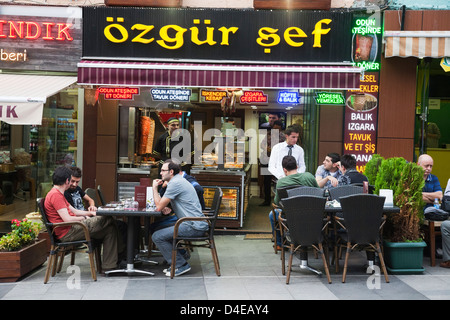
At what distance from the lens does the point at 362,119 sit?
10.8 m

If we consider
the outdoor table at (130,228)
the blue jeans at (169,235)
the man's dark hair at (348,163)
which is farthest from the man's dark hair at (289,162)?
the outdoor table at (130,228)

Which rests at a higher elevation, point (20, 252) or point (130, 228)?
point (130, 228)

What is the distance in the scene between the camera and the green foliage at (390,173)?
8.02m

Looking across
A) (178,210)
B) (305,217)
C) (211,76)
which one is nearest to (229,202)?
(211,76)

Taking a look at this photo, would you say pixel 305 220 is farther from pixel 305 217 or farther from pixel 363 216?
pixel 363 216

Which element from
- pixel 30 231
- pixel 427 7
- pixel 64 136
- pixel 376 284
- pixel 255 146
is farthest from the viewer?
pixel 255 146

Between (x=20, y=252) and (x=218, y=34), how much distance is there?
17.2 ft

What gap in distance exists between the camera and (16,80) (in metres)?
10.3

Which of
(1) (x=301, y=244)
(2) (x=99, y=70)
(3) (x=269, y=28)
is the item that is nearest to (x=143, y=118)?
(2) (x=99, y=70)

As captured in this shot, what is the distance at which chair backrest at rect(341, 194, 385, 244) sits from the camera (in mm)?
7367

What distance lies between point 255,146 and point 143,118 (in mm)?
5609

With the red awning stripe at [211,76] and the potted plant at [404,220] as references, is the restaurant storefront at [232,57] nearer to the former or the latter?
the red awning stripe at [211,76]

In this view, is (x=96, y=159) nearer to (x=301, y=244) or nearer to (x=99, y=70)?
(x=99, y=70)

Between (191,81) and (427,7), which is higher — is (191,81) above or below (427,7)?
below
